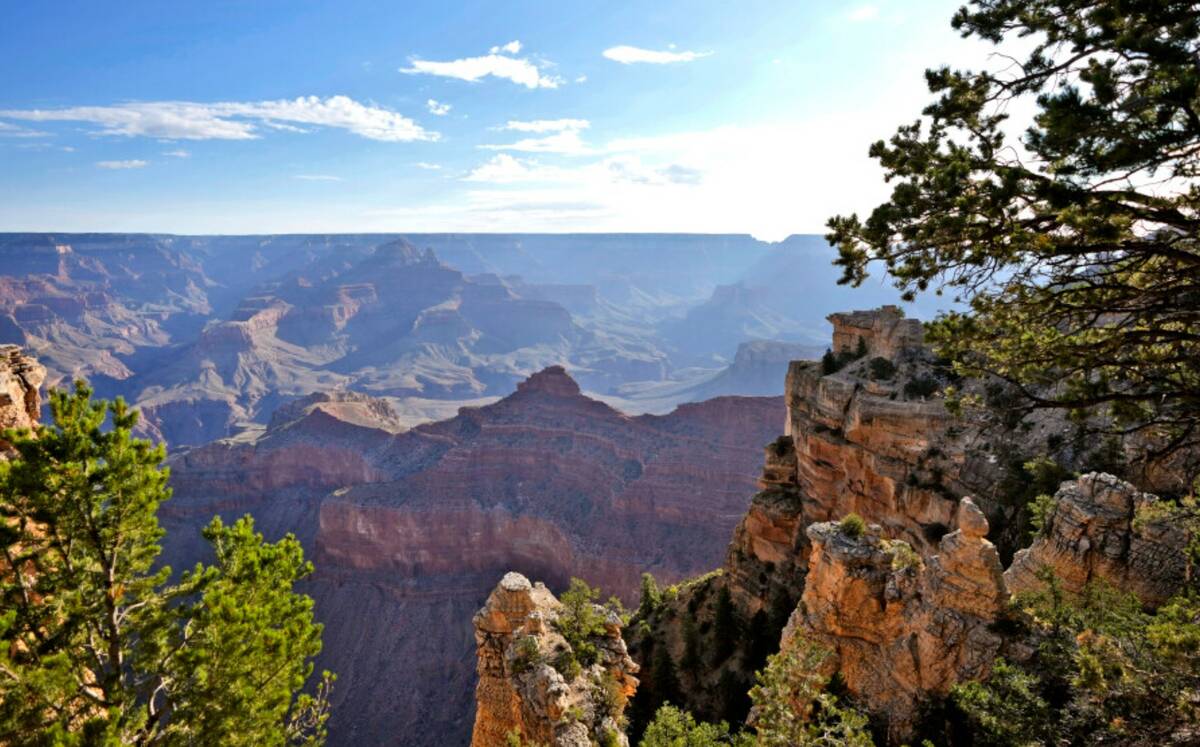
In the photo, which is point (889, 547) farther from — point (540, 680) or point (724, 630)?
point (540, 680)

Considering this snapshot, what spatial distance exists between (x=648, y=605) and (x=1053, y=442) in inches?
850

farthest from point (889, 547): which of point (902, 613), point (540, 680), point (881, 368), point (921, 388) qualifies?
point (881, 368)

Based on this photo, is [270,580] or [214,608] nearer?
[214,608]

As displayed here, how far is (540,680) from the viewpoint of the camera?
15.3 m

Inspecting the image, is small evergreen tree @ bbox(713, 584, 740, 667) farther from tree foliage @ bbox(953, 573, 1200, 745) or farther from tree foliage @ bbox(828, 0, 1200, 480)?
tree foliage @ bbox(828, 0, 1200, 480)

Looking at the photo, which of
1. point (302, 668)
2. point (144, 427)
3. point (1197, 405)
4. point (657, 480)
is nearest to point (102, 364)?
point (144, 427)

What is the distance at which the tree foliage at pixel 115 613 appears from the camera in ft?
29.2

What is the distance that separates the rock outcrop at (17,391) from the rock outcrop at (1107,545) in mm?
25773

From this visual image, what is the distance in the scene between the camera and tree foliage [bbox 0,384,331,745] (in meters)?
8.91

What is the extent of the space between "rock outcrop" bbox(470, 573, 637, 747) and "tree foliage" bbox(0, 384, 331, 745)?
238 inches

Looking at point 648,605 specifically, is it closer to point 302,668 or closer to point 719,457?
point 302,668

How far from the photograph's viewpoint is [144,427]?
13688cm

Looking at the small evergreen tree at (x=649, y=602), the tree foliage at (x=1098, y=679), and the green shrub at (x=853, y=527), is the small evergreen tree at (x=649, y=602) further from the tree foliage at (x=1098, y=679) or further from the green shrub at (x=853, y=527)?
the tree foliage at (x=1098, y=679)

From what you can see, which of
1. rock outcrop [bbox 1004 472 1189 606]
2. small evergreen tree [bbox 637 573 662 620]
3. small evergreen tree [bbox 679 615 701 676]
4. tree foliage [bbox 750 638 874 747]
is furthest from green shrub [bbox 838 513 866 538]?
small evergreen tree [bbox 637 573 662 620]
